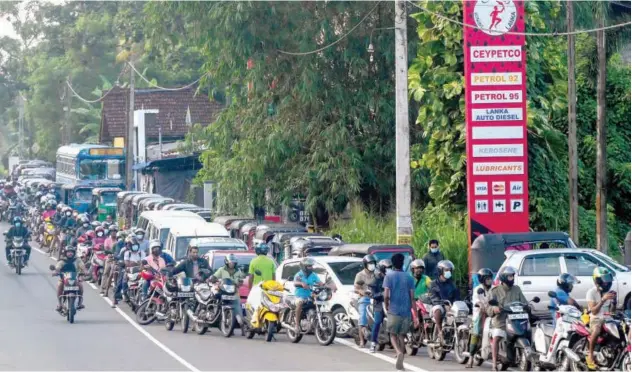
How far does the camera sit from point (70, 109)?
9025 centimetres

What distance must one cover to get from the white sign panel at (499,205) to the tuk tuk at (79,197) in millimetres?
31519

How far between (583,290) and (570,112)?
22.5ft

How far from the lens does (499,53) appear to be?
26922 millimetres

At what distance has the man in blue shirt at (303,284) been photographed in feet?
72.6

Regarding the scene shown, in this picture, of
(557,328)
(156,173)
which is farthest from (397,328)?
(156,173)

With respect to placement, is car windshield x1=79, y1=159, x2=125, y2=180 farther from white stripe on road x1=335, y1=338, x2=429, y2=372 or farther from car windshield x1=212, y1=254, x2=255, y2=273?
white stripe on road x1=335, y1=338, x2=429, y2=372

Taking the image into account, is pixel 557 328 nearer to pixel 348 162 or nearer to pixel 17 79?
pixel 348 162

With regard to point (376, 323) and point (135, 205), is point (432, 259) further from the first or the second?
point (135, 205)

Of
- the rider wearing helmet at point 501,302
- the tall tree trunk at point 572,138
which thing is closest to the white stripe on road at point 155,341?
the rider wearing helmet at point 501,302

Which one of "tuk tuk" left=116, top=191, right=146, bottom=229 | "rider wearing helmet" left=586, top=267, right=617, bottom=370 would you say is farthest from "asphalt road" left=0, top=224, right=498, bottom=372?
"tuk tuk" left=116, top=191, right=146, bottom=229

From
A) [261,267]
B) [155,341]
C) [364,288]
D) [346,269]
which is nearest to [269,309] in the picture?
[346,269]

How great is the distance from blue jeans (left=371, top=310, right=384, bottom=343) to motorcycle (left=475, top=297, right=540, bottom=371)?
8.34 ft

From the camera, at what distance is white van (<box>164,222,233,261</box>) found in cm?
3080

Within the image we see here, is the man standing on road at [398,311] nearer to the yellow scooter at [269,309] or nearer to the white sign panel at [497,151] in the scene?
the yellow scooter at [269,309]
